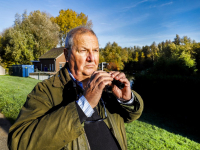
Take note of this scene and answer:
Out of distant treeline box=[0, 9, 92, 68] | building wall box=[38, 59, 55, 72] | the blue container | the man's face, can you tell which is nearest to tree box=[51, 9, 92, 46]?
distant treeline box=[0, 9, 92, 68]

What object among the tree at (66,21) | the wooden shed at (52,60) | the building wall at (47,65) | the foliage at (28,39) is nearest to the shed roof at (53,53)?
the wooden shed at (52,60)

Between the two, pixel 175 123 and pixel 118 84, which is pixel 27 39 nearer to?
pixel 175 123

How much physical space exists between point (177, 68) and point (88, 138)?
16405mm

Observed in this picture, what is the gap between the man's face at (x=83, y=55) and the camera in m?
1.53

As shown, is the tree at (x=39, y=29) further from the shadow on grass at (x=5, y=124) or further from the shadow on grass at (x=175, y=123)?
the shadow on grass at (x=5, y=124)

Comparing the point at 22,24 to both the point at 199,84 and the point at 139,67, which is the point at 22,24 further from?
the point at 139,67

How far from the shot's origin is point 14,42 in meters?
31.3

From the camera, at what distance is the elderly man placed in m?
1.05

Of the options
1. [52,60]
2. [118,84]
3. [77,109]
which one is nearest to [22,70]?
[52,60]

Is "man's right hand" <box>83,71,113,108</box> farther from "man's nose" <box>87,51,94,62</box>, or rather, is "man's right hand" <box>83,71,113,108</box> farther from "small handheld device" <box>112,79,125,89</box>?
"man's nose" <box>87,51,94,62</box>

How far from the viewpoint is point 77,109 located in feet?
3.56

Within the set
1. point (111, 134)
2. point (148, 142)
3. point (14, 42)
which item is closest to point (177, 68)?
point (148, 142)

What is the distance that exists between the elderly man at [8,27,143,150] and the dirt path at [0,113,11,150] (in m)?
3.52

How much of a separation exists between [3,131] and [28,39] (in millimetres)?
33546
